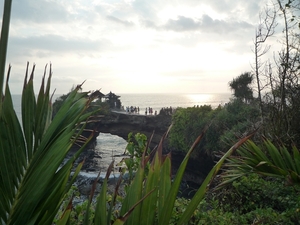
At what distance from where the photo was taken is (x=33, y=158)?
1.09 metres

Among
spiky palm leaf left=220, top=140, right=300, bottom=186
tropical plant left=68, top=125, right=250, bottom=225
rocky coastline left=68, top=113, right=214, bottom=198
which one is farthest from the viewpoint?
rocky coastline left=68, top=113, right=214, bottom=198

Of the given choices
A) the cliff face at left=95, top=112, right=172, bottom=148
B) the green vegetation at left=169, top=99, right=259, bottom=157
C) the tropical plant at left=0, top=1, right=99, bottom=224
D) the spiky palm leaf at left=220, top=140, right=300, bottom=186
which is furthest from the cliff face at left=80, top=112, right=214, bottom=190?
the tropical plant at left=0, top=1, right=99, bottom=224

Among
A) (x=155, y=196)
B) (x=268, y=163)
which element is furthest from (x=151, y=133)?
(x=155, y=196)

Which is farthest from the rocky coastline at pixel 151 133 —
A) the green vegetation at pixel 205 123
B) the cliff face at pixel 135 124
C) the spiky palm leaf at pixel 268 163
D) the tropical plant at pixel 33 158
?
the tropical plant at pixel 33 158

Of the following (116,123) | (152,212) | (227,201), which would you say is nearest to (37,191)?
(152,212)

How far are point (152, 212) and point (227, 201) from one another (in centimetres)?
445

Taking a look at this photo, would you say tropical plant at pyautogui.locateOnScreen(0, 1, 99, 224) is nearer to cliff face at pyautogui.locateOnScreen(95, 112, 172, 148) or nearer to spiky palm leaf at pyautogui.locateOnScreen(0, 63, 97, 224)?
spiky palm leaf at pyautogui.locateOnScreen(0, 63, 97, 224)

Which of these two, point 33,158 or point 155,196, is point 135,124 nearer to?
point 33,158

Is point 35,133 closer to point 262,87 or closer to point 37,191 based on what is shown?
point 37,191

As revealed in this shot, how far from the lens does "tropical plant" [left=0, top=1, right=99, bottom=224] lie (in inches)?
37.7

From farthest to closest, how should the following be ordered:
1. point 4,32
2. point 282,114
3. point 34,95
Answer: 1. point 282,114
2. point 34,95
3. point 4,32

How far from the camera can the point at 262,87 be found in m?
7.31

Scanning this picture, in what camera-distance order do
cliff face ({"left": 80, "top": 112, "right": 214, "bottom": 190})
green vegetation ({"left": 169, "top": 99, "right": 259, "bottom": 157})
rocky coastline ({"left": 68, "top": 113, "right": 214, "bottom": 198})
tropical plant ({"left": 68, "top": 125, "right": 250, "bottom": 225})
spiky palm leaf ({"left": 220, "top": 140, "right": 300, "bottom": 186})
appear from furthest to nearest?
rocky coastline ({"left": 68, "top": 113, "right": 214, "bottom": 198}) < cliff face ({"left": 80, "top": 112, "right": 214, "bottom": 190}) < green vegetation ({"left": 169, "top": 99, "right": 259, "bottom": 157}) < spiky palm leaf ({"left": 220, "top": 140, "right": 300, "bottom": 186}) < tropical plant ({"left": 68, "top": 125, "right": 250, "bottom": 225})

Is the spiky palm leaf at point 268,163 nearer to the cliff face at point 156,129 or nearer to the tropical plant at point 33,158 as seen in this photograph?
the tropical plant at point 33,158
